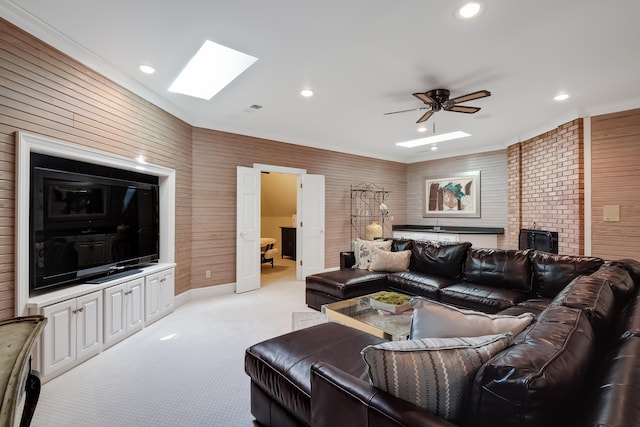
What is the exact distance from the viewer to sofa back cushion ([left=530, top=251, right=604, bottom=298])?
2836 millimetres

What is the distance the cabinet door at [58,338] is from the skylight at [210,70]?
243cm

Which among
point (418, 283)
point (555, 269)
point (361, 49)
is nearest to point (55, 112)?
point (361, 49)

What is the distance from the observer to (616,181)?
13.4 ft

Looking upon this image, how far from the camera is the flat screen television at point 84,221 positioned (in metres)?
2.42

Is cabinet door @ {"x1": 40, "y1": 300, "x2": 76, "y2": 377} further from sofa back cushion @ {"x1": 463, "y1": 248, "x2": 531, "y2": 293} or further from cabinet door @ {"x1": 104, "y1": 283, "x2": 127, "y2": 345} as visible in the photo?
sofa back cushion @ {"x1": 463, "y1": 248, "x2": 531, "y2": 293}

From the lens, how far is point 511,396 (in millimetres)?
807

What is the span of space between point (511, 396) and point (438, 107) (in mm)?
3371

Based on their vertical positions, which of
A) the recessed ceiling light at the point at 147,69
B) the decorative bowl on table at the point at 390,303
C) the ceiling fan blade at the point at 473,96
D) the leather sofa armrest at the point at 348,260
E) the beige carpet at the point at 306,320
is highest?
the recessed ceiling light at the point at 147,69

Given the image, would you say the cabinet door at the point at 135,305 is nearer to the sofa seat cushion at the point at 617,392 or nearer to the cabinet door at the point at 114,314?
the cabinet door at the point at 114,314

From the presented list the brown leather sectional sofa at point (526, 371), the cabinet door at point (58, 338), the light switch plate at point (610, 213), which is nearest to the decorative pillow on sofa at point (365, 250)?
the brown leather sectional sofa at point (526, 371)

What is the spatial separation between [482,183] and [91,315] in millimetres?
7175

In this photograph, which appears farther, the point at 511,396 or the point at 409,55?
the point at 409,55

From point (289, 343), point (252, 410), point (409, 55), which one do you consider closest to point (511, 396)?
point (289, 343)

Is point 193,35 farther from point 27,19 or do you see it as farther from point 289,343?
point 289,343
